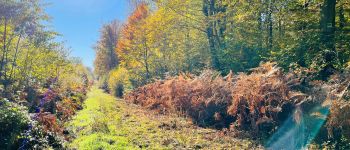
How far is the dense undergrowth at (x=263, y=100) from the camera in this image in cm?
677

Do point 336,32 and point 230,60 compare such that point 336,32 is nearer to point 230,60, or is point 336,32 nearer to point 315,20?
point 315,20

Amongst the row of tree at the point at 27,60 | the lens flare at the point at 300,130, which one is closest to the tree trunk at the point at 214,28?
the lens flare at the point at 300,130

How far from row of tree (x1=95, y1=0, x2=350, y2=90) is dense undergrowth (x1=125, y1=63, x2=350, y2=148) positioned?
91cm

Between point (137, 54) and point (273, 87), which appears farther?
point (137, 54)

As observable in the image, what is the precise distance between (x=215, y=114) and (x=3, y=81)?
367 inches

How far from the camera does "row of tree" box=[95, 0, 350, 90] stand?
386 inches

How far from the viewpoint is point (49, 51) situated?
15.6 meters

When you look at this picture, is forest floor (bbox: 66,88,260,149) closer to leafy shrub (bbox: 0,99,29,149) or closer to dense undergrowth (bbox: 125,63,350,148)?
dense undergrowth (bbox: 125,63,350,148)

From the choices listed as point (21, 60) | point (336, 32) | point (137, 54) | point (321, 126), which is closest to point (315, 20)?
point (336, 32)

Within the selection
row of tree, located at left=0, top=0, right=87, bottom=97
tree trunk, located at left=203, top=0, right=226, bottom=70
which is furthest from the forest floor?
tree trunk, located at left=203, top=0, right=226, bottom=70

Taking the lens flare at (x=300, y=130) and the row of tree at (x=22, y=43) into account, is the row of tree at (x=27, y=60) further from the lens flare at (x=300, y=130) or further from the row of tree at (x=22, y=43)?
the lens flare at (x=300, y=130)

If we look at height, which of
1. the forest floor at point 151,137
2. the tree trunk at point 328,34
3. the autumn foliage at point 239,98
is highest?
the tree trunk at point 328,34

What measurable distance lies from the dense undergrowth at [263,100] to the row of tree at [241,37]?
3.00 feet

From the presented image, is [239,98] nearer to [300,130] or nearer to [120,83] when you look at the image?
[300,130]
